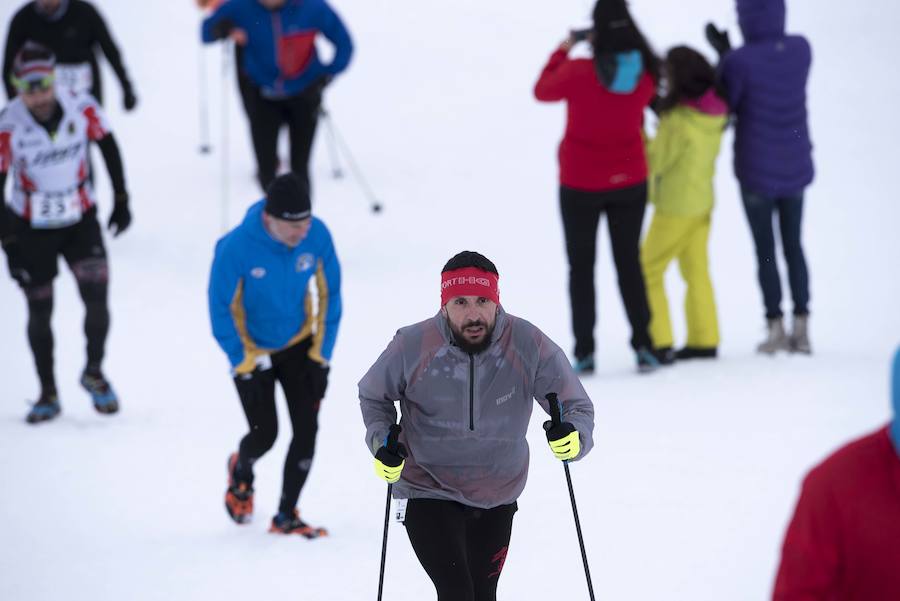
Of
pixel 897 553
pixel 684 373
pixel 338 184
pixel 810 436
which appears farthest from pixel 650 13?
pixel 897 553

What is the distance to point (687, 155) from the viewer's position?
22.7 feet

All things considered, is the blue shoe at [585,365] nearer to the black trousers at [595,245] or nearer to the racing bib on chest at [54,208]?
the black trousers at [595,245]

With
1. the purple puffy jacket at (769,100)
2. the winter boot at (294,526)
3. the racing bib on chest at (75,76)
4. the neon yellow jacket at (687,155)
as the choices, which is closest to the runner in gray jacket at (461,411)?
the winter boot at (294,526)

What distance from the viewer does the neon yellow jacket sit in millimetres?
6848

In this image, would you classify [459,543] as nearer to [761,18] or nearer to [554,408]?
[554,408]

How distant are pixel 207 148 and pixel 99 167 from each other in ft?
3.56

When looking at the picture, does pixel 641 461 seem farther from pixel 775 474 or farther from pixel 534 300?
pixel 534 300

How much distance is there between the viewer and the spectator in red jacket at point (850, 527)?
8.02ft

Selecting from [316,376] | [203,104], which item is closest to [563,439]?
[316,376]

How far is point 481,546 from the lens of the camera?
3891 millimetres

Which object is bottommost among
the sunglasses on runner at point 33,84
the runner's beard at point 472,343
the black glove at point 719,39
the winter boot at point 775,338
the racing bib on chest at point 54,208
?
the winter boot at point 775,338

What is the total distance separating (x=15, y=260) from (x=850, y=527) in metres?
4.87

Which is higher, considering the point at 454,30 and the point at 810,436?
the point at 454,30

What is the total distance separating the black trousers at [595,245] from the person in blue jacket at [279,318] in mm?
2010
